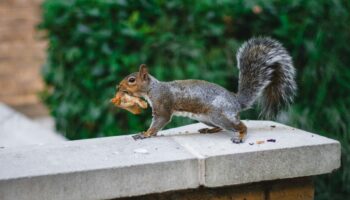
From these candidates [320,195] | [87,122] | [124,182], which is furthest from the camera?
[87,122]

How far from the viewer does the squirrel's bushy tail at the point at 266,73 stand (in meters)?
2.16

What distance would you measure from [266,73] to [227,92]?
18cm

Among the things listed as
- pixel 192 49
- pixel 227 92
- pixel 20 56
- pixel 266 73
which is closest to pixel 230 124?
pixel 227 92

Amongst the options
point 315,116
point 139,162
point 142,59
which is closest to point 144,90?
point 139,162

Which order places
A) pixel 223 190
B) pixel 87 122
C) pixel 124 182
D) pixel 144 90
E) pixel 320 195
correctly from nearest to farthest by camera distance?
pixel 124 182 → pixel 223 190 → pixel 144 90 → pixel 320 195 → pixel 87 122

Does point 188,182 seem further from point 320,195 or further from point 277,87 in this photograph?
point 320,195

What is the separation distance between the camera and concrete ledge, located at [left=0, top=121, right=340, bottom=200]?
1656 mm

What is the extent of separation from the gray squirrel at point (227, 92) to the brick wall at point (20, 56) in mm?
5246

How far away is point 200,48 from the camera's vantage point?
3.40 meters

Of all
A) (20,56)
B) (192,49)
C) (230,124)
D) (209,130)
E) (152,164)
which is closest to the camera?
(152,164)

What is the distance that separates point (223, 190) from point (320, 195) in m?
1.51

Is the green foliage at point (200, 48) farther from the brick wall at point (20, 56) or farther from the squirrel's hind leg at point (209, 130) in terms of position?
the brick wall at point (20, 56)

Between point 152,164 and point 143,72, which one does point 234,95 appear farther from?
point 152,164

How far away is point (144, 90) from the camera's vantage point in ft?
7.04
